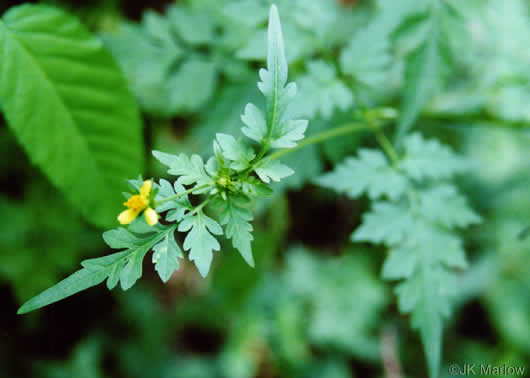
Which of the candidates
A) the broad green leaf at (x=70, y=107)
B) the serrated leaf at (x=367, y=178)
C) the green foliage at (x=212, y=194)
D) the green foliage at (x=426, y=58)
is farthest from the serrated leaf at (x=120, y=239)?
the green foliage at (x=426, y=58)

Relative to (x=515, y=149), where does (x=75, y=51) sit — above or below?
above

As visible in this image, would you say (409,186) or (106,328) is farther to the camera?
(106,328)

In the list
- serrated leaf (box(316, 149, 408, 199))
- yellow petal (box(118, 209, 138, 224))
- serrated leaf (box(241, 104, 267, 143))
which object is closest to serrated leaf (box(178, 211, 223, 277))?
yellow petal (box(118, 209, 138, 224))

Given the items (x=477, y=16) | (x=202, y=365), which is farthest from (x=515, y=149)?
(x=202, y=365)

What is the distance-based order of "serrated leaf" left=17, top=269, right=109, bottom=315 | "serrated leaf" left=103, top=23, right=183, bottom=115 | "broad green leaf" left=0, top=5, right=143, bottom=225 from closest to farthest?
"serrated leaf" left=17, top=269, right=109, bottom=315, "broad green leaf" left=0, top=5, right=143, bottom=225, "serrated leaf" left=103, top=23, right=183, bottom=115

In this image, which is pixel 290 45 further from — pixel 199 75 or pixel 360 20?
pixel 360 20

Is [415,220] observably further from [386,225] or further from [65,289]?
[65,289]

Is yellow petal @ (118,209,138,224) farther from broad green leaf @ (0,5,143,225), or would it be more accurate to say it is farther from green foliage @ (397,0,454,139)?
green foliage @ (397,0,454,139)
